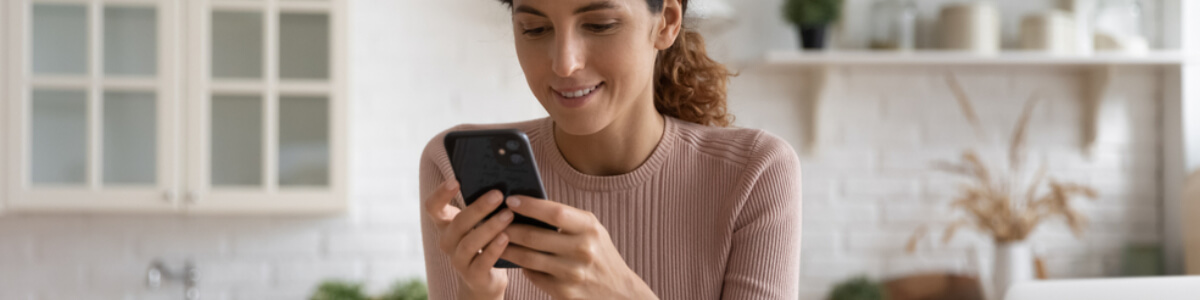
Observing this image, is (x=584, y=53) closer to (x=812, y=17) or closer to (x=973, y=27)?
(x=812, y=17)

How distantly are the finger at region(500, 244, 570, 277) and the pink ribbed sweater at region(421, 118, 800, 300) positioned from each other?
9.1 inches

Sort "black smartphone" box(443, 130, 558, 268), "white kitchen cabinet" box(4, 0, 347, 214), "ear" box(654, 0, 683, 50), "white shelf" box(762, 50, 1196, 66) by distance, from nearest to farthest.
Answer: "black smartphone" box(443, 130, 558, 268), "ear" box(654, 0, 683, 50), "white kitchen cabinet" box(4, 0, 347, 214), "white shelf" box(762, 50, 1196, 66)

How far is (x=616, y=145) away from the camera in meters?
1.14

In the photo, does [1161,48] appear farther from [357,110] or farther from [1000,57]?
[357,110]

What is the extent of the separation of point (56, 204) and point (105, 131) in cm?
23

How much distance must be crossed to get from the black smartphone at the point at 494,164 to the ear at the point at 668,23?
28cm

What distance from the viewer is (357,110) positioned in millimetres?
2750

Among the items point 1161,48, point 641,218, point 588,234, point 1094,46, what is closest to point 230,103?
point 641,218

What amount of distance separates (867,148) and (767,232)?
183 centimetres

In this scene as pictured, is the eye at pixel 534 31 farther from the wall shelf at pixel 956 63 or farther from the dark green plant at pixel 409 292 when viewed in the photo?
the wall shelf at pixel 956 63

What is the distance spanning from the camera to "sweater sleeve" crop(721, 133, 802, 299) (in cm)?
108

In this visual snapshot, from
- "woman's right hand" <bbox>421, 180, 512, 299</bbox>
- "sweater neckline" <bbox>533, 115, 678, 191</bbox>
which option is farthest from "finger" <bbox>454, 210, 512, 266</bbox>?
"sweater neckline" <bbox>533, 115, 678, 191</bbox>

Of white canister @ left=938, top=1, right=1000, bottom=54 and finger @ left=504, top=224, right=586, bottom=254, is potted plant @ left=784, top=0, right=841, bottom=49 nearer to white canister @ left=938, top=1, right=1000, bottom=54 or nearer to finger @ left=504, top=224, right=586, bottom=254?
white canister @ left=938, top=1, right=1000, bottom=54

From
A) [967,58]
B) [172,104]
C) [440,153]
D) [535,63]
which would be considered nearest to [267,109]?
[172,104]
